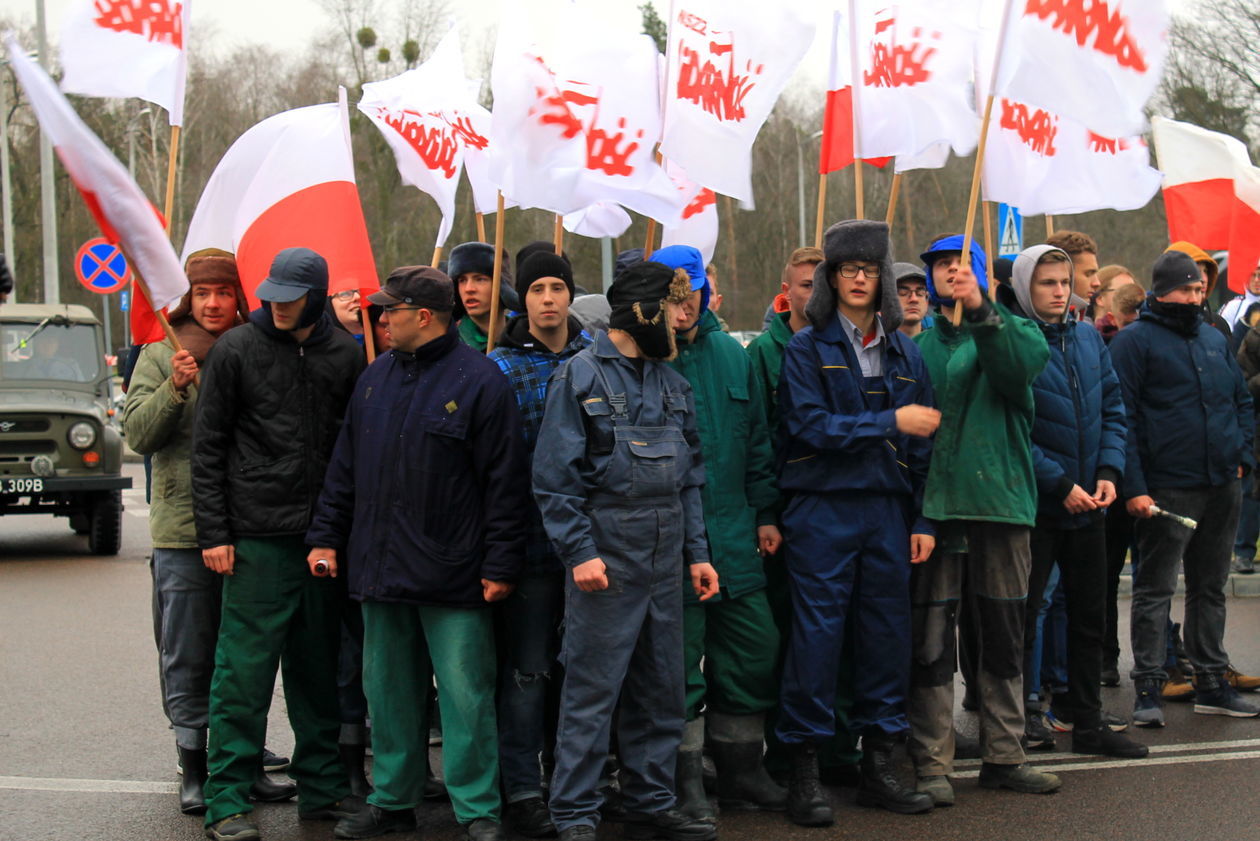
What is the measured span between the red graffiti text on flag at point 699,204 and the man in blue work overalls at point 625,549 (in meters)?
2.39

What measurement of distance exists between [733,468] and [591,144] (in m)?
1.58

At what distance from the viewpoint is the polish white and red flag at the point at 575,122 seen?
5.96 m

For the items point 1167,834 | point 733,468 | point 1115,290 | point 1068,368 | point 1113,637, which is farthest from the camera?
point 1115,290

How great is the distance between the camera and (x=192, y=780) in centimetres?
553

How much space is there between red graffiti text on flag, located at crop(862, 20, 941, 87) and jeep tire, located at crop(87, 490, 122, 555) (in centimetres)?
915

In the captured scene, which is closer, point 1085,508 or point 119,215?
point 119,215

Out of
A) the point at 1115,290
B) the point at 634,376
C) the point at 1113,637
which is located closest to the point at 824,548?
the point at 634,376

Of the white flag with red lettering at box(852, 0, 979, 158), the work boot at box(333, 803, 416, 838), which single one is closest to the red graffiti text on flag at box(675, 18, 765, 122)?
the white flag with red lettering at box(852, 0, 979, 158)

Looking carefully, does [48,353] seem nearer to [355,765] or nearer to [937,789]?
[355,765]

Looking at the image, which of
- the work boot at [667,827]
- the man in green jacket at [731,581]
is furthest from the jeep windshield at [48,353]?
the work boot at [667,827]

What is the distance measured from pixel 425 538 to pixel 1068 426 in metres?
2.71

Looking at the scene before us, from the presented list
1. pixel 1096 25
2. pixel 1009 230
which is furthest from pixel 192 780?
pixel 1009 230

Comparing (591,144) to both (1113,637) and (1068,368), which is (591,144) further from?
(1113,637)

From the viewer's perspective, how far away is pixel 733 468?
5477 mm
